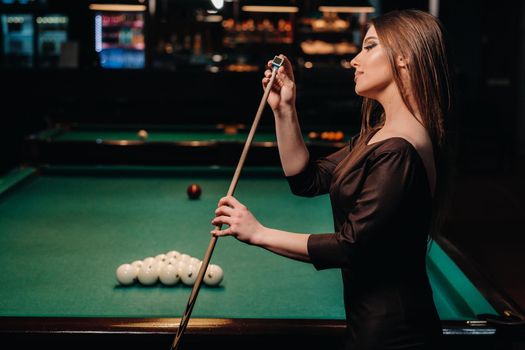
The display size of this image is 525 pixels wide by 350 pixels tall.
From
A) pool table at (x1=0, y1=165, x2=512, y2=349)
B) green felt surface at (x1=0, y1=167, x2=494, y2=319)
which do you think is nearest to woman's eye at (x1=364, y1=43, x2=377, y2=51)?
pool table at (x1=0, y1=165, x2=512, y2=349)

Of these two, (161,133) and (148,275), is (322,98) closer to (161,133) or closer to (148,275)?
(161,133)

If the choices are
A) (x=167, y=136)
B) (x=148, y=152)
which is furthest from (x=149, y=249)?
(x=167, y=136)

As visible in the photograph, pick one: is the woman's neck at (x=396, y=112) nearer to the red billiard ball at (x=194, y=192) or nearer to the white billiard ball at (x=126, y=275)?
the white billiard ball at (x=126, y=275)

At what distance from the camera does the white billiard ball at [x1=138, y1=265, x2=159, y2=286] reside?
2.39m

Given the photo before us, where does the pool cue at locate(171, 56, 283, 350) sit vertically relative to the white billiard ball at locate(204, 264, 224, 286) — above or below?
above

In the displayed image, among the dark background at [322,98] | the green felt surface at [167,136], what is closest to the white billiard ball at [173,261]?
the green felt surface at [167,136]

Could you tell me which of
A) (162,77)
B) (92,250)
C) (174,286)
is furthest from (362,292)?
(162,77)

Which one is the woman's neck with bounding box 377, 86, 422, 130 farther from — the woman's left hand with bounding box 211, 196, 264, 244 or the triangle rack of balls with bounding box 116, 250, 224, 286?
the triangle rack of balls with bounding box 116, 250, 224, 286

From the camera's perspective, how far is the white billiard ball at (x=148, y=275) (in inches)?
94.2

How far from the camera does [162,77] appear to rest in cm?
849

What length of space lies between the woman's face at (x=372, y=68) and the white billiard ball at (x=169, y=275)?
1117mm

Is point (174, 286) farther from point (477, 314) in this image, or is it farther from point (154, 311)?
point (477, 314)

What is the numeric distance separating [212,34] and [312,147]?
6560 mm

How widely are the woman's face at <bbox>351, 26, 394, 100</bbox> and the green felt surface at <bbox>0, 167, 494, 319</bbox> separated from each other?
807 mm
